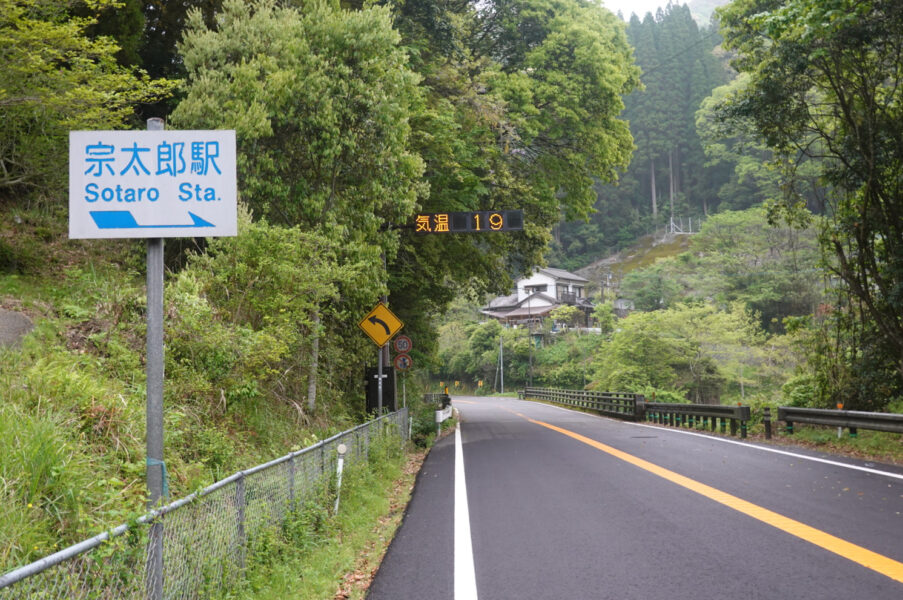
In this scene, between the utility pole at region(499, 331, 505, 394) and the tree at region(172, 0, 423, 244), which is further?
the utility pole at region(499, 331, 505, 394)

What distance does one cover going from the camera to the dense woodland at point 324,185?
778cm

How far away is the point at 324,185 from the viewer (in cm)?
1495

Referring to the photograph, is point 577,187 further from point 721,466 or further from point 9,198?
point 9,198

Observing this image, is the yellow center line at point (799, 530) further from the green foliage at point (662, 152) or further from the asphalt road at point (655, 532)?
the green foliage at point (662, 152)

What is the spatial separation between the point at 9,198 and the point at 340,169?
6984 millimetres

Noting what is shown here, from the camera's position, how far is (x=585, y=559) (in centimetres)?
608

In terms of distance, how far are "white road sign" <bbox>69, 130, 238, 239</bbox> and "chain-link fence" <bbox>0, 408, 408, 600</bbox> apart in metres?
1.61

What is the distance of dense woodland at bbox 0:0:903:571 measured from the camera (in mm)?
7777

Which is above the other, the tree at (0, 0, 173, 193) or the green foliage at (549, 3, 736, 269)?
the green foliage at (549, 3, 736, 269)

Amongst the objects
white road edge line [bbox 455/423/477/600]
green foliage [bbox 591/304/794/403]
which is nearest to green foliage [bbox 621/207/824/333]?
green foliage [bbox 591/304/794/403]

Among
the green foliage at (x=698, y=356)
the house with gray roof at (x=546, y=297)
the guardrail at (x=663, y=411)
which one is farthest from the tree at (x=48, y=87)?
the house with gray roof at (x=546, y=297)

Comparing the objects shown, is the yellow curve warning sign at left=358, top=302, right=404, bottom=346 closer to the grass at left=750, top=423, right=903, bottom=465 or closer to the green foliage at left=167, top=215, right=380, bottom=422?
the green foliage at left=167, top=215, right=380, bottom=422

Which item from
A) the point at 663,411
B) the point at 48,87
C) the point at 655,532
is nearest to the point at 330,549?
the point at 655,532

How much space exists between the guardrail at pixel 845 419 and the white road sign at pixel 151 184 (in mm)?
12596
